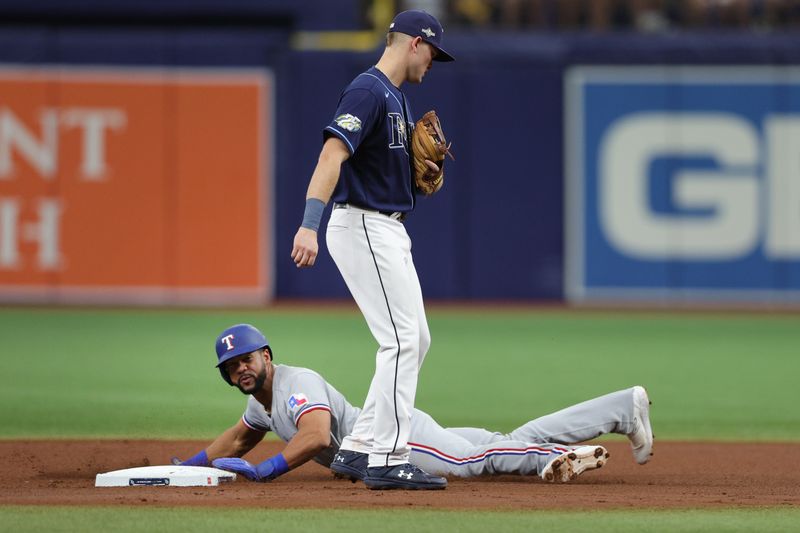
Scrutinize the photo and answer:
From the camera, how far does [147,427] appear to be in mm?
8438

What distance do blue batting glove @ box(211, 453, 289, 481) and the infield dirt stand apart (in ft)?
0.15

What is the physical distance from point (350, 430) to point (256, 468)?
454 millimetres

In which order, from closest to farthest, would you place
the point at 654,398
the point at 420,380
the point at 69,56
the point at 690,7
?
the point at 654,398, the point at 420,380, the point at 69,56, the point at 690,7

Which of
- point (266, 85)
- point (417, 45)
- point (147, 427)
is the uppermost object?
point (266, 85)

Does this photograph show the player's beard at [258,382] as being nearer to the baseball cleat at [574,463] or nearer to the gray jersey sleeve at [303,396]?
the gray jersey sleeve at [303,396]

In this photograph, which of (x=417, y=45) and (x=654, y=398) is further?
(x=654, y=398)

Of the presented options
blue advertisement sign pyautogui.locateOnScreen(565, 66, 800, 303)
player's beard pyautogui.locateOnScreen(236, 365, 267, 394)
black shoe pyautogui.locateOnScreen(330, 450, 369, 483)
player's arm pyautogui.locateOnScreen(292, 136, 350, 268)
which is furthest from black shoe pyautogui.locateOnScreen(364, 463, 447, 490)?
blue advertisement sign pyautogui.locateOnScreen(565, 66, 800, 303)

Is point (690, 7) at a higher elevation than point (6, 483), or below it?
higher

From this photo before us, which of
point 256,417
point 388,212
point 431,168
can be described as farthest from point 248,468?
point 431,168

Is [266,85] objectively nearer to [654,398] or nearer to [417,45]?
[654,398]

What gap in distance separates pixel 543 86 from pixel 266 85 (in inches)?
142

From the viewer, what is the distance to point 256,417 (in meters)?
6.25

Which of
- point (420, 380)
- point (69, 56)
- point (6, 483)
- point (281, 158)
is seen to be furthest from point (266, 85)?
point (6, 483)

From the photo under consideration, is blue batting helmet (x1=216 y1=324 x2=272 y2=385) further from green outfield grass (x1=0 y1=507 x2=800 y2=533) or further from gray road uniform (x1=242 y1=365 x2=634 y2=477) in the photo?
green outfield grass (x1=0 y1=507 x2=800 y2=533)
